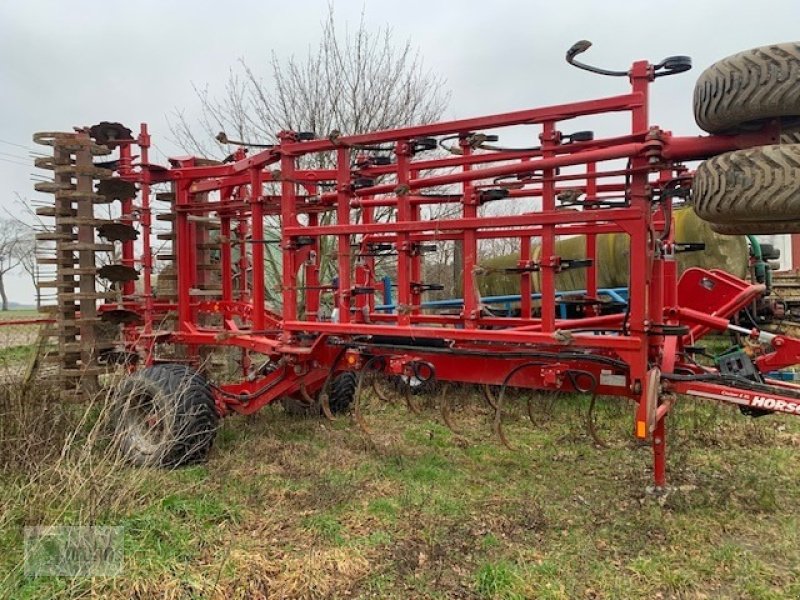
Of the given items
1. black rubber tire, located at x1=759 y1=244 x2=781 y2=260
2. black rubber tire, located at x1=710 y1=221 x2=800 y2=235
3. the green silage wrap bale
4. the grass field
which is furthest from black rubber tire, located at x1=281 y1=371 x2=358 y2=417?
black rubber tire, located at x1=759 y1=244 x2=781 y2=260

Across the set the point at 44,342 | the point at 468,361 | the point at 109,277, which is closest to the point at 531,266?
the point at 468,361

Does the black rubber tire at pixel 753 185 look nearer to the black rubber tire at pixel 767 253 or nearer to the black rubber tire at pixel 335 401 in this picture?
the black rubber tire at pixel 335 401

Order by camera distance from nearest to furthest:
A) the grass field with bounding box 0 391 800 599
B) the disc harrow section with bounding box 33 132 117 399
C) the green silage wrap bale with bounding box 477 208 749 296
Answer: the grass field with bounding box 0 391 800 599
the disc harrow section with bounding box 33 132 117 399
the green silage wrap bale with bounding box 477 208 749 296

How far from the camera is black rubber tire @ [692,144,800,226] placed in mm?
2939

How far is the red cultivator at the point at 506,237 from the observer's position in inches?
128

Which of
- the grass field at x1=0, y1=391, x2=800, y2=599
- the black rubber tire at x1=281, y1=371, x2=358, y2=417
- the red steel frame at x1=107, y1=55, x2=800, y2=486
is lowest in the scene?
the grass field at x1=0, y1=391, x2=800, y2=599

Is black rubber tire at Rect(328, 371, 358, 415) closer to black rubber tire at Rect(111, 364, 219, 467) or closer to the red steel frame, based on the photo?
the red steel frame

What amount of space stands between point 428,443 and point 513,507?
1608mm

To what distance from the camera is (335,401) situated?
6.54 metres

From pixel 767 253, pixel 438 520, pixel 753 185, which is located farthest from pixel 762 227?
pixel 767 253

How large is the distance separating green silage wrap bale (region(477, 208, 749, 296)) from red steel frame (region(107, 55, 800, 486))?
7.34 ft

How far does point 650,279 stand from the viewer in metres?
3.62

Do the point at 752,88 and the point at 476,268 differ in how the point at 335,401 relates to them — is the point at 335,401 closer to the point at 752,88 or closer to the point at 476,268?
the point at 476,268

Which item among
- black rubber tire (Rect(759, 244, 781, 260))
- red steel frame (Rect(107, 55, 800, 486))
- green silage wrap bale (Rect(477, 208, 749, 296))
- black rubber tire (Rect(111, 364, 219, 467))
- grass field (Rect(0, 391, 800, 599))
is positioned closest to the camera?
grass field (Rect(0, 391, 800, 599))
